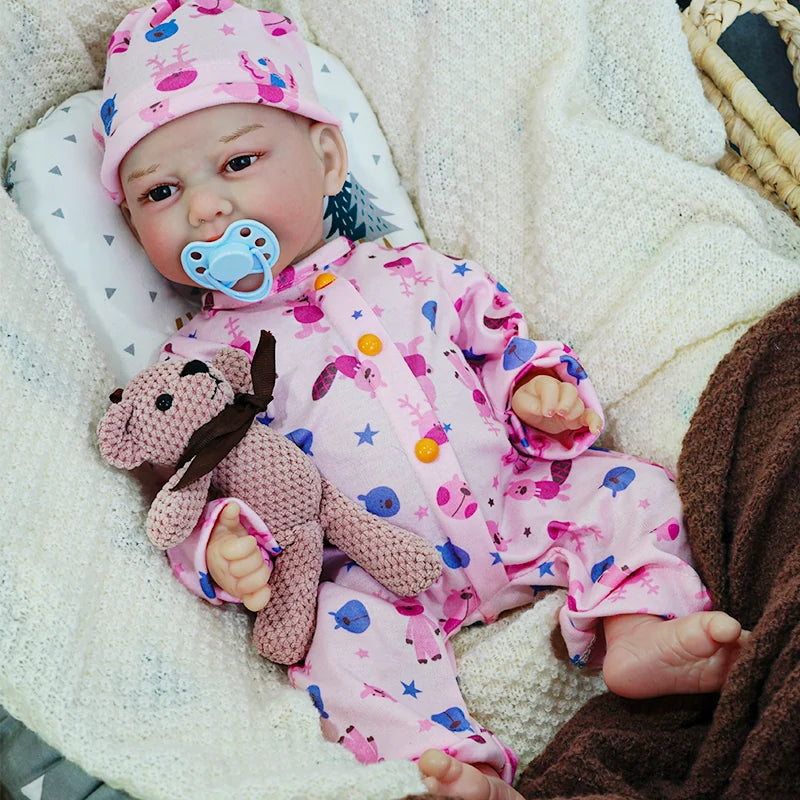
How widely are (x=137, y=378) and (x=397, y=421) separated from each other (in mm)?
295

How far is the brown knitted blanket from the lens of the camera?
79cm

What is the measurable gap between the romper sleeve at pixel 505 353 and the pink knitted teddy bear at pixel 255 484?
0.25 meters

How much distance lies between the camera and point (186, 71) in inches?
43.2

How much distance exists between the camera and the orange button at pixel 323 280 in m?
1.19

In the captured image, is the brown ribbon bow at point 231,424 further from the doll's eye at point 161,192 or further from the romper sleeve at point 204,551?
the doll's eye at point 161,192

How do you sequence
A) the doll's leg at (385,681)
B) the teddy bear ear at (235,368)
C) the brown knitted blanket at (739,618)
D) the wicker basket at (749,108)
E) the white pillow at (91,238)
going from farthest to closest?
the wicker basket at (749,108), the white pillow at (91,238), the teddy bear ear at (235,368), the doll's leg at (385,681), the brown knitted blanket at (739,618)

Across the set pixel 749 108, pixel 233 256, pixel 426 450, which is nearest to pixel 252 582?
pixel 426 450

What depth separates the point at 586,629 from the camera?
1020 millimetres

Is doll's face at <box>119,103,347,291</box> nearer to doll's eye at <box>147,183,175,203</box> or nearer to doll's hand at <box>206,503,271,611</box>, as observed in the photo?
doll's eye at <box>147,183,175,203</box>

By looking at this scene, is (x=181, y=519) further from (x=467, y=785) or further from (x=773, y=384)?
(x=773, y=384)

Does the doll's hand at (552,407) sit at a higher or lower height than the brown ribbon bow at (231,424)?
higher

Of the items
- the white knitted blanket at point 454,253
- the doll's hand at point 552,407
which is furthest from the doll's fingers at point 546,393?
the white knitted blanket at point 454,253

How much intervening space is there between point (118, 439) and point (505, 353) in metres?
0.50

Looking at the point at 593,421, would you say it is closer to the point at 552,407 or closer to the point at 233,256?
the point at 552,407
